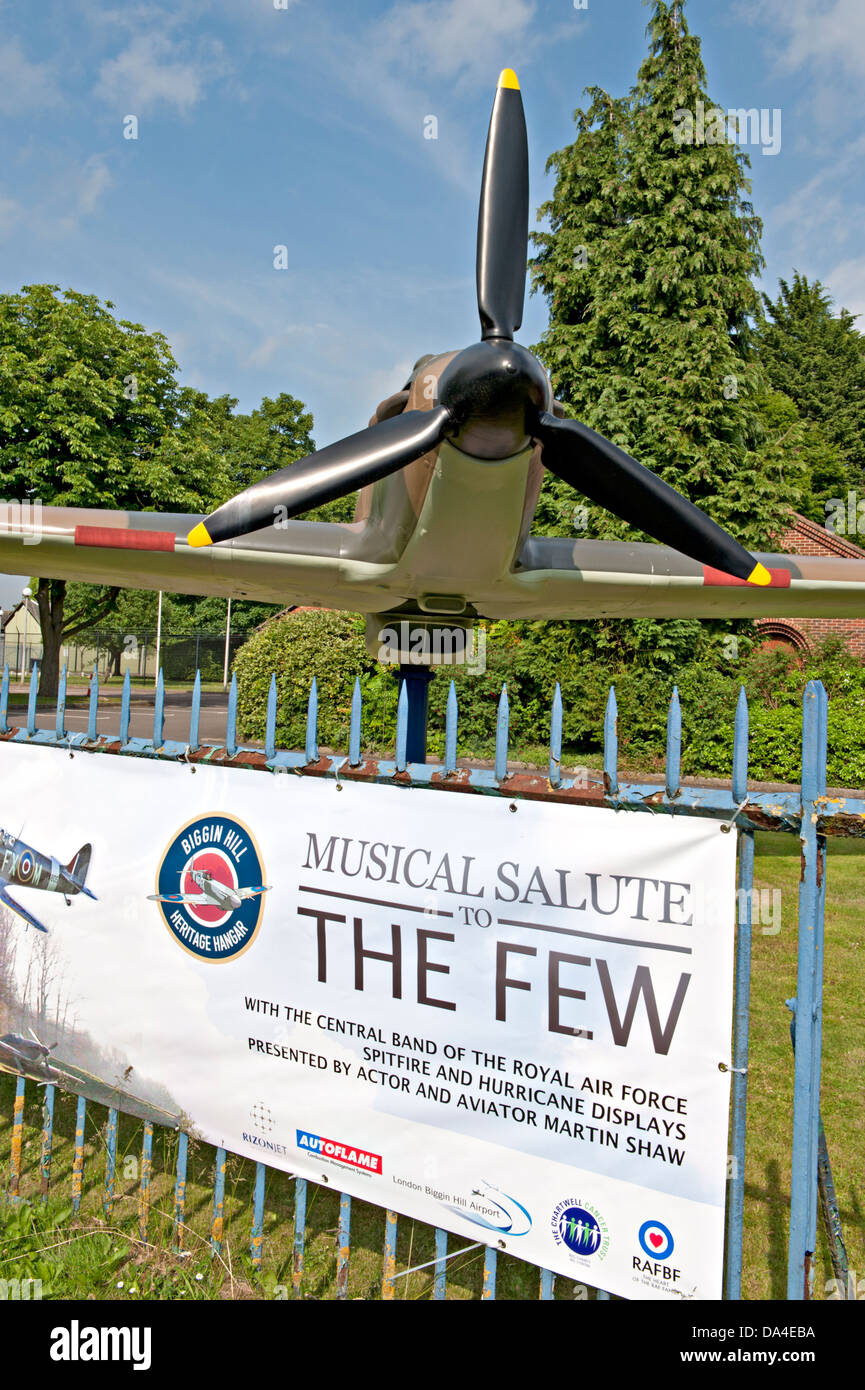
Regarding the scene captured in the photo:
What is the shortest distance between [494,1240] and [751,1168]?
6.05 ft

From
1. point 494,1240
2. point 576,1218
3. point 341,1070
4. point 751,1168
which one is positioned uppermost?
point 341,1070

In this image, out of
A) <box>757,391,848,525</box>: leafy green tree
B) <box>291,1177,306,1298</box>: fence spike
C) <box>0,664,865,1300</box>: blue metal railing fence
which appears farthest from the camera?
<box>757,391,848,525</box>: leafy green tree

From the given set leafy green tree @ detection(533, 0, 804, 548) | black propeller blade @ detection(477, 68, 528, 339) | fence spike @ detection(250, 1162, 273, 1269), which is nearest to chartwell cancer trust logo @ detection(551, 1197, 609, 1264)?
fence spike @ detection(250, 1162, 273, 1269)

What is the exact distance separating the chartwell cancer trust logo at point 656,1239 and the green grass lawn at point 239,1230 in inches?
21.4

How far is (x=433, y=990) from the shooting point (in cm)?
238

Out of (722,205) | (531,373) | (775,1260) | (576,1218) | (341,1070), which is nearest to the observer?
(576,1218)

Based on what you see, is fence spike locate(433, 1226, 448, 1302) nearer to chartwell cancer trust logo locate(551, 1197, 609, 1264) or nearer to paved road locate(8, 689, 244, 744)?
chartwell cancer trust logo locate(551, 1197, 609, 1264)

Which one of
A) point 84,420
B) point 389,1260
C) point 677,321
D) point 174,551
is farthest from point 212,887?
point 84,420

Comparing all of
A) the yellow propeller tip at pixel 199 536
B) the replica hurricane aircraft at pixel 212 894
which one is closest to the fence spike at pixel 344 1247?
the replica hurricane aircraft at pixel 212 894

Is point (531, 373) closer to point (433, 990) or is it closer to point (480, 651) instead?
point (433, 990)

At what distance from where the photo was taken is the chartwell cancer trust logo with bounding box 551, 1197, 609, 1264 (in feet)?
6.88

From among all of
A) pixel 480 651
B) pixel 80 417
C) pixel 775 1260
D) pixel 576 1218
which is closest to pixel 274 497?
pixel 576 1218
